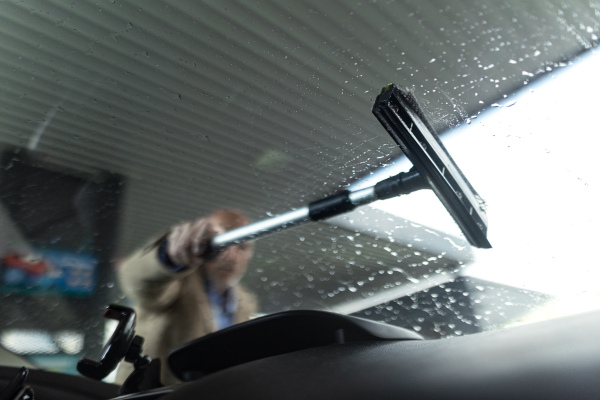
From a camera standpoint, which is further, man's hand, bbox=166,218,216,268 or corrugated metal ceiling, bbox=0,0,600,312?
man's hand, bbox=166,218,216,268

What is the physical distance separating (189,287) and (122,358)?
30cm

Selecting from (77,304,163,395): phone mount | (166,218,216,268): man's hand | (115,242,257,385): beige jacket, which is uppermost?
(166,218,216,268): man's hand

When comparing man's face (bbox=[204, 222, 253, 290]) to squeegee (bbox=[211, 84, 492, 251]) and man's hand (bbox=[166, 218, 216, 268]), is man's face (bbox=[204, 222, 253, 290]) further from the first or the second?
squeegee (bbox=[211, 84, 492, 251])

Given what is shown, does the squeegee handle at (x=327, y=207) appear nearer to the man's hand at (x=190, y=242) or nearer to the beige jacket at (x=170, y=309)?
the man's hand at (x=190, y=242)

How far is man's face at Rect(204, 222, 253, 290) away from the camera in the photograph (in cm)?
133

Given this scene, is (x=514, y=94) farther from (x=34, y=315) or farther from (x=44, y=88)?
(x=34, y=315)

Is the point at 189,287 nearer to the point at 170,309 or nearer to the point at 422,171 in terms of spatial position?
the point at 170,309

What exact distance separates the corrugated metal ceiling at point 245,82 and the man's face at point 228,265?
2.4 inches

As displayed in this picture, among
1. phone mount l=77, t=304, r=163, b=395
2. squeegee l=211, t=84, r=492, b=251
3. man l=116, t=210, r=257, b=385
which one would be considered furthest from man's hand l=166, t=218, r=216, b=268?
squeegee l=211, t=84, r=492, b=251

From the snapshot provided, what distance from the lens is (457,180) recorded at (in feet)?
2.91

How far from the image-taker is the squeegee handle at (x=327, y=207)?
88cm

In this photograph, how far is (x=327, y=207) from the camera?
1.07m

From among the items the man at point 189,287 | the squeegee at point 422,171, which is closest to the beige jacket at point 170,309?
the man at point 189,287

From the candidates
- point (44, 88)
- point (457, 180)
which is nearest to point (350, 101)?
point (457, 180)
